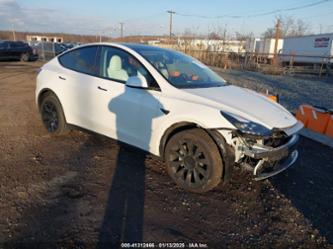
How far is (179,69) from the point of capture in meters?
4.82

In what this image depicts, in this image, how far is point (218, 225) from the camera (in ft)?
11.2

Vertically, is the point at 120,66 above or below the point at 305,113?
above

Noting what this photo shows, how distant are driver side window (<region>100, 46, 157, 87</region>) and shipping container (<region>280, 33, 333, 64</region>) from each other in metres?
27.3

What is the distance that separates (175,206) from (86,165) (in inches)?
63.2

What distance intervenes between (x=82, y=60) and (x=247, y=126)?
296 cm

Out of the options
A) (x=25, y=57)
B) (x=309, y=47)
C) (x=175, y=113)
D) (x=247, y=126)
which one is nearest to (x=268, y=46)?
(x=309, y=47)

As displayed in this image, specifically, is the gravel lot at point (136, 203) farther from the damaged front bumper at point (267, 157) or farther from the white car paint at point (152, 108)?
the white car paint at point (152, 108)

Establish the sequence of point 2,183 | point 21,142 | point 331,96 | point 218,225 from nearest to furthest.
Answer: point 218,225, point 2,183, point 21,142, point 331,96

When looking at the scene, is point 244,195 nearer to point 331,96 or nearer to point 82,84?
point 82,84

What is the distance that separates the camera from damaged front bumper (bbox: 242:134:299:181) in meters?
3.70

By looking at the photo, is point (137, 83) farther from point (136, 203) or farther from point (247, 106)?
point (136, 203)

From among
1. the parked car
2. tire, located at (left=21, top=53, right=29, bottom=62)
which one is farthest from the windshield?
tire, located at (left=21, top=53, right=29, bottom=62)

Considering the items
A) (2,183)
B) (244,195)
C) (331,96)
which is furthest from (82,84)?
(331,96)

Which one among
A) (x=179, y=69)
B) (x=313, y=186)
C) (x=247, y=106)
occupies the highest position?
(x=179, y=69)
